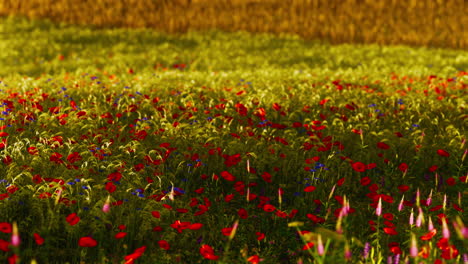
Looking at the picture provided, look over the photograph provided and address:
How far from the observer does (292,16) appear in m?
16.2

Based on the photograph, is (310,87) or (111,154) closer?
(111,154)

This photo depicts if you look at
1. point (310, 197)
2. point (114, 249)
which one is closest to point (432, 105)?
point (310, 197)

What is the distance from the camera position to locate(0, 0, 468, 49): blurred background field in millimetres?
15570

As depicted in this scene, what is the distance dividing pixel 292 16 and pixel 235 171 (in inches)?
526

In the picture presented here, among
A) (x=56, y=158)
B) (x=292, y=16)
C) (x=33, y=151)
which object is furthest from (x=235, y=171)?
(x=292, y=16)

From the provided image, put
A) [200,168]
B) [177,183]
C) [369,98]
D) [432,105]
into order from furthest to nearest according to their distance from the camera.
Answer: [369,98], [432,105], [200,168], [177,183]

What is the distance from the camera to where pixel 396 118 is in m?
5.51

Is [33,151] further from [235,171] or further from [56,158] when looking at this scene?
[235,171]

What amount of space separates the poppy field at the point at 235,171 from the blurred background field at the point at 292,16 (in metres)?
8.22

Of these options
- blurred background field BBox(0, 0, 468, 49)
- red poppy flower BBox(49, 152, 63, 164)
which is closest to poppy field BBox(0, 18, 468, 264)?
red poppy flower BBox(49, 152, 63, 164)

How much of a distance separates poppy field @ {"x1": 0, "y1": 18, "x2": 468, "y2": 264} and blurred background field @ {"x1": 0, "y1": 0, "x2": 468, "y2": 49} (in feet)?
27.0

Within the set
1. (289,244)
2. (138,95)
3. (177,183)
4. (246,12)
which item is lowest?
(289,244)

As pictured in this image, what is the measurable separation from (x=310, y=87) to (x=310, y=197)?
3.42 metres

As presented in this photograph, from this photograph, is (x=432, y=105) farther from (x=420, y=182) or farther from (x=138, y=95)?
(x=138, y=95)
